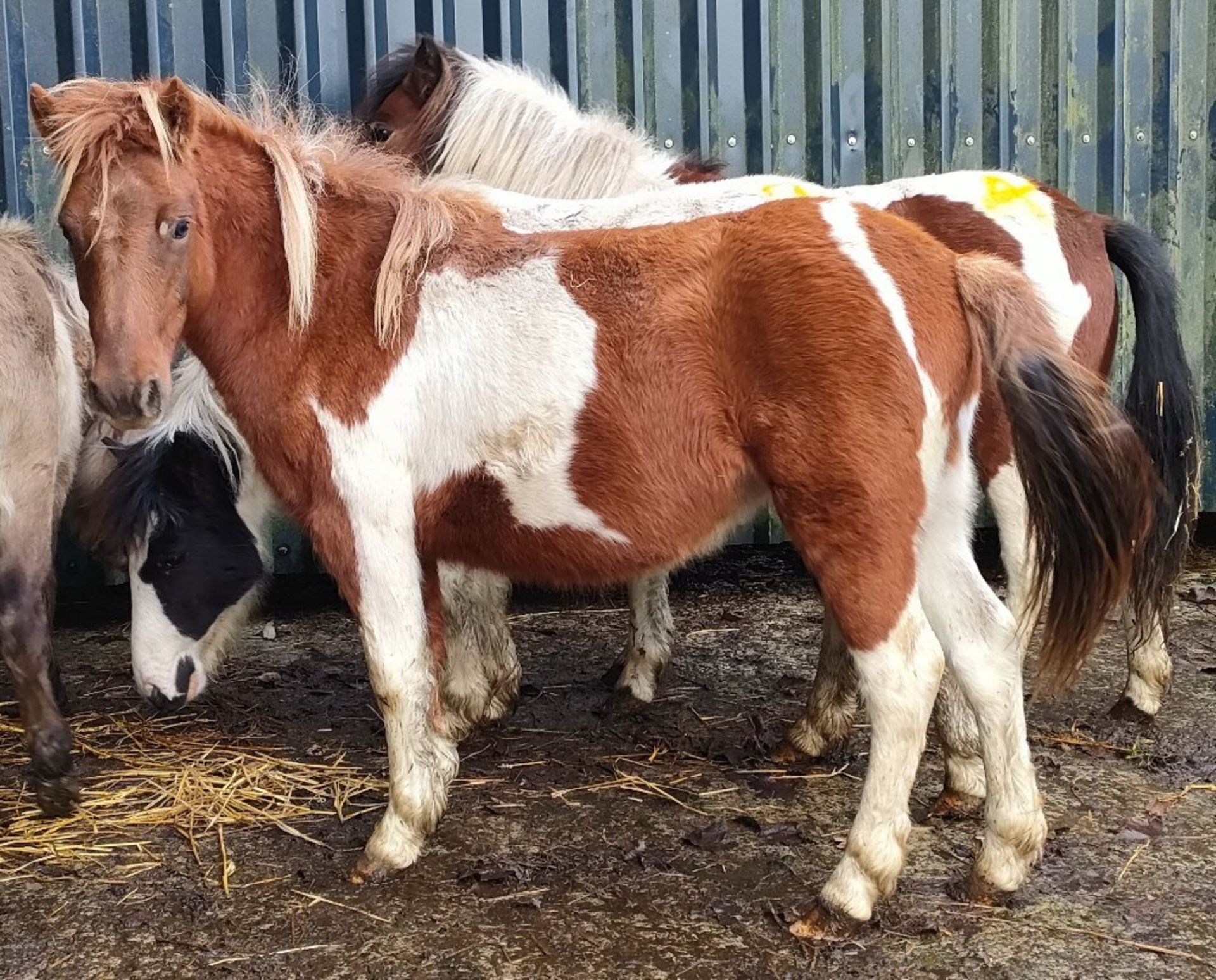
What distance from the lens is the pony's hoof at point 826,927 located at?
115 inches

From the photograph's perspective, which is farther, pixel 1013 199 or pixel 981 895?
pixel 1013 199

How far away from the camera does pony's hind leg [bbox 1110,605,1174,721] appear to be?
4.40m

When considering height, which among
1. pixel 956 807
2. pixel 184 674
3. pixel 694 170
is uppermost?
pixel 694 170

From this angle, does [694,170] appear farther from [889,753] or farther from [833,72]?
[889,753]

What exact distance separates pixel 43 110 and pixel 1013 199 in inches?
120

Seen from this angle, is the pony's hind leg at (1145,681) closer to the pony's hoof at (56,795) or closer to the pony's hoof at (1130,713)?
the pony's hoof at (1130,713)

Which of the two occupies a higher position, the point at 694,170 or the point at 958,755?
the point at 694,170

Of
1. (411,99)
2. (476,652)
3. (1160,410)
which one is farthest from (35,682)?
(1160,410)

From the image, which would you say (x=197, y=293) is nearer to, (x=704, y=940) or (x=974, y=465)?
(x=704, y=940)

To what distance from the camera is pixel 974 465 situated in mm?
3967

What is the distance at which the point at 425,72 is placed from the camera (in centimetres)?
527

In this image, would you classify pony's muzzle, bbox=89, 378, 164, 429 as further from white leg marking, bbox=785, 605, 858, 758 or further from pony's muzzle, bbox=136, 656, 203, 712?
white leg marking, bbox=785, 605, 858, 758

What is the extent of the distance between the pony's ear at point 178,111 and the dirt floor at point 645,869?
1.94 meters

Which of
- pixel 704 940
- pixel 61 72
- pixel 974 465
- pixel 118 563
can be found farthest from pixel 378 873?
pixel 61 72
